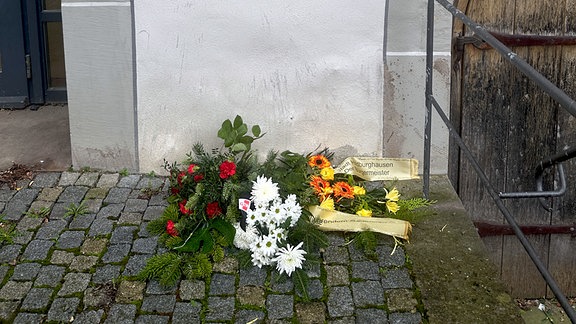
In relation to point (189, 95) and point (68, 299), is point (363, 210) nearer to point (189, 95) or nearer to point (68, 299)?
point (189, 95)

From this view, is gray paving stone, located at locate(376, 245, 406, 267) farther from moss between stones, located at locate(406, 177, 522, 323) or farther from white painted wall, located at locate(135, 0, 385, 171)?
white painted wall, located at locate(135, 0, 385, 171)

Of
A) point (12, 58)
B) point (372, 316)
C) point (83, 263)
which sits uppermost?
point (12, 58)

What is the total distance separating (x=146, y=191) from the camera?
457cm

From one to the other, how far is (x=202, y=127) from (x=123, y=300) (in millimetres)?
1369

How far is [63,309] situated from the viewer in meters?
3.56

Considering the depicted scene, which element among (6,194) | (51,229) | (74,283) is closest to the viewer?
(74,283)

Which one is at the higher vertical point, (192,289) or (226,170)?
(226,170)

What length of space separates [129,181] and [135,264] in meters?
0.91

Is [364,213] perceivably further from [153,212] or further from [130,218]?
[130,218]

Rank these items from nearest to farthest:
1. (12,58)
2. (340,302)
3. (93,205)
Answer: (340,302) < (93,205) < (12,58)

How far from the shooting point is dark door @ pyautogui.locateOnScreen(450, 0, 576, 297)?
15.6 feet

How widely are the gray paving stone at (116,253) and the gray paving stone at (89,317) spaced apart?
393mm

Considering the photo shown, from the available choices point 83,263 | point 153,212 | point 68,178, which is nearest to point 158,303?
point 83,263

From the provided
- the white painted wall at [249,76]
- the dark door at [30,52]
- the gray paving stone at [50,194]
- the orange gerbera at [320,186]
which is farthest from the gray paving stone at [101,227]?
the dark door at [30,52]
